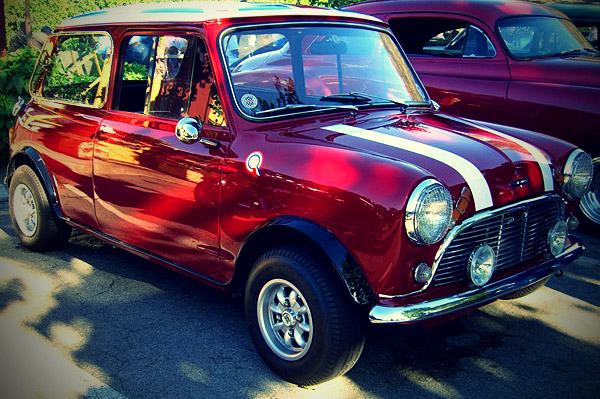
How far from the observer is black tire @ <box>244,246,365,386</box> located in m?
3.03

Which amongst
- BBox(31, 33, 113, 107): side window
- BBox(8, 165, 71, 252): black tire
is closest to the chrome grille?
BBox(31, 33, 113, 107): side window

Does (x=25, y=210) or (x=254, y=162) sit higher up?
(x=254, y=162)

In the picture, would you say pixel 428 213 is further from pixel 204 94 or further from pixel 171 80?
pixel 171 80

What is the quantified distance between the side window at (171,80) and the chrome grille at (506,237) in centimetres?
147

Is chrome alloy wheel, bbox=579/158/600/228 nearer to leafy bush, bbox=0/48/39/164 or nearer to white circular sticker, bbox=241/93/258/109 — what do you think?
white circular sticker, bbox=241/93/258/109

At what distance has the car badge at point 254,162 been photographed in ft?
11.2

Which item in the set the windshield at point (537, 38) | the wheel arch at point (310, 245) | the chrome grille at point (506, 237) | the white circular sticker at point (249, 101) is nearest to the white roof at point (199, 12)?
the white circular sticker at point (249, 101)

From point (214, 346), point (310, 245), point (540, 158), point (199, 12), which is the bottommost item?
point (214, 346)

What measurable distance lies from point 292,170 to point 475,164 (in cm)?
90

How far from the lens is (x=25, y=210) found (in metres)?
5.25

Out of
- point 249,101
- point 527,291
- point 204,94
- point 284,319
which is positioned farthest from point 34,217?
point 527,291

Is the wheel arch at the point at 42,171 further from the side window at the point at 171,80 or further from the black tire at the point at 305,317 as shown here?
the black tire at the point at 305,317

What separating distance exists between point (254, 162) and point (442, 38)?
3.97 m

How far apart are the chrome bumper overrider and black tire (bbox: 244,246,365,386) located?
0.19 m
